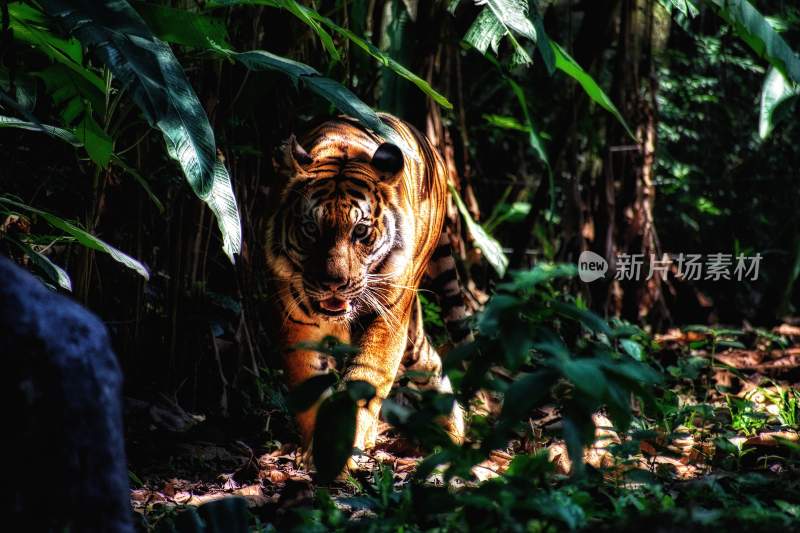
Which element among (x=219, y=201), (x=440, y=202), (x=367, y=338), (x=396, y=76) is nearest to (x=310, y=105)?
(x=396, y=76)

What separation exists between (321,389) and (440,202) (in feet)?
8.00

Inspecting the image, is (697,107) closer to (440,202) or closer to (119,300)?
(440,202)

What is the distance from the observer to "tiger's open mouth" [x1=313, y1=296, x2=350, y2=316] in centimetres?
364

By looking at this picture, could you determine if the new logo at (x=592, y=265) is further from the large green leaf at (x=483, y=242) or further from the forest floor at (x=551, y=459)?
the forest floor at (x=551, y=459)

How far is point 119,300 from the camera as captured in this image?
4336mm

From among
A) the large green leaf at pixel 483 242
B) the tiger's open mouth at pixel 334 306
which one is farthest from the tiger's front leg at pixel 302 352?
the large green leaf at pixel 483 242

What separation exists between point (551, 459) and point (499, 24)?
1676 millimetres

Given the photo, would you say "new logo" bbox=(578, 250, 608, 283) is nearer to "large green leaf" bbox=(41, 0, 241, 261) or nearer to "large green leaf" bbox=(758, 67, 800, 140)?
"large green leaf" bbox=(758, 67, 800, 140)

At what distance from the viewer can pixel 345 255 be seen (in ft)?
11.9

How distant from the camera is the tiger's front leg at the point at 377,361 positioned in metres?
3.79

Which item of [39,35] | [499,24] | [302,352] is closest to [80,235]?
[39,35]

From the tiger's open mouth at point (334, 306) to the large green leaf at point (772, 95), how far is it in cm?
207
